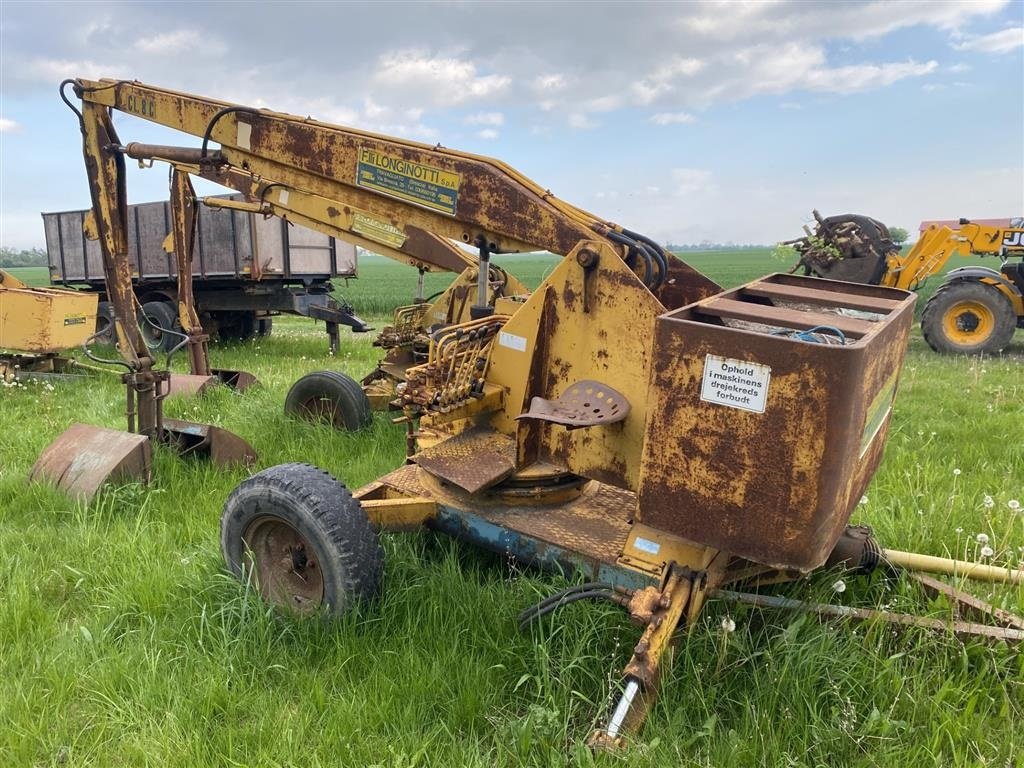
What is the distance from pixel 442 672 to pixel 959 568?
2.20 m

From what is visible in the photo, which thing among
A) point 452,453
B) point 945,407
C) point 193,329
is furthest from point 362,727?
point 945,407

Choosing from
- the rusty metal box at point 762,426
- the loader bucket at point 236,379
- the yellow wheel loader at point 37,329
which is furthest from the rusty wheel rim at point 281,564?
the yellow wheel loader at point 37,329

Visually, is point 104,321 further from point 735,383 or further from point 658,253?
point 735,383

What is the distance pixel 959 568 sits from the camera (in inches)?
117

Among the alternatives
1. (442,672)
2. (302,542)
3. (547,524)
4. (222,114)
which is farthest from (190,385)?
(442,672)

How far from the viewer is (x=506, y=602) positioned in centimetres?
289

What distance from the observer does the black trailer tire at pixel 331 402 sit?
5.50m

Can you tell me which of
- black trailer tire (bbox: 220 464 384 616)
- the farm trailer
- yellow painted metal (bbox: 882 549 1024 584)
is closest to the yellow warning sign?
black trailer tire (bbox: 220 464 384 616)

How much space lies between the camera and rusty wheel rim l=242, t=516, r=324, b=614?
295 cm

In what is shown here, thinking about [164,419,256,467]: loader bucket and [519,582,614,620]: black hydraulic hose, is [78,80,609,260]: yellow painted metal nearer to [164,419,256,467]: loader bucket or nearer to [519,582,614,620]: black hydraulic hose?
[519,582,614,620]: black hydraulic hose

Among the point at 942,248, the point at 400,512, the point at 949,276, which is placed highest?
the point at 942,248

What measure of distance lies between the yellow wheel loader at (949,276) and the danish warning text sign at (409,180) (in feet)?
28.7

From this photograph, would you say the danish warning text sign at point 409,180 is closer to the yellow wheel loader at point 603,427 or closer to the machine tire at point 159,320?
the yellow wheel loader at point 603,427

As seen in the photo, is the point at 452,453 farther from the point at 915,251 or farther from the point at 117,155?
the point at 915,251
